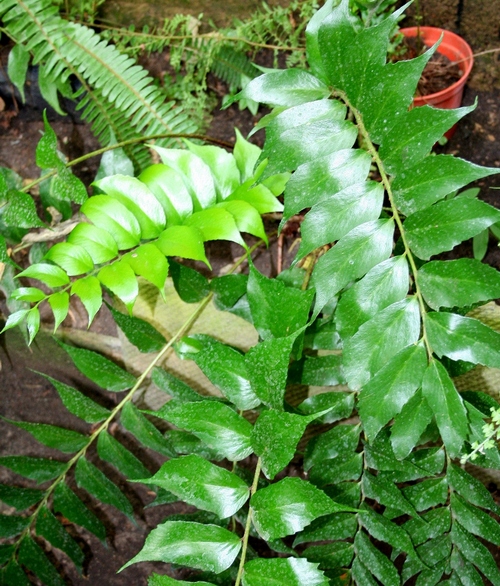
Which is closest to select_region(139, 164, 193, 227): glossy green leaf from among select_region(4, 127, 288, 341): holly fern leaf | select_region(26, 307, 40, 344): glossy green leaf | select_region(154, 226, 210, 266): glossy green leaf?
select_region(4, 127, 288, 341): holly fern leaf

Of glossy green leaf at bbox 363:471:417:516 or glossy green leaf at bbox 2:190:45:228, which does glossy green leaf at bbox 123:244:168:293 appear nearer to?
glossy green leaf at bbox 2:190:45:228

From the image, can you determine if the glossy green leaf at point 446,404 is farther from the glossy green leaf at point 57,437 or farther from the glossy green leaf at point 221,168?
the glossy green leaf at point 57,437

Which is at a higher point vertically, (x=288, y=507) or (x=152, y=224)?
(x=152, y=224)

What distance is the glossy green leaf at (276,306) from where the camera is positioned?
126cm

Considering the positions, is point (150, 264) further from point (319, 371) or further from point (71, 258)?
point (319, 371)

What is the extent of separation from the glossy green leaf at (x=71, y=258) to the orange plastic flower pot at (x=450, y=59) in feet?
4.27

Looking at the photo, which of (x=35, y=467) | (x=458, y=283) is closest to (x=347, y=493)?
(x=458, y=283)

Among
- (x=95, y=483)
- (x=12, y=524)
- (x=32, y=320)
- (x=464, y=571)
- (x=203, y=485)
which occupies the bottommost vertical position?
(x=464, y=571)

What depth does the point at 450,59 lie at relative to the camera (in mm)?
2342

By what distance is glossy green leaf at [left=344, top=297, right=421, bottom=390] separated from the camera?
3.71ft

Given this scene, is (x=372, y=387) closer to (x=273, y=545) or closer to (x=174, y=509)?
(x=273, y=545)

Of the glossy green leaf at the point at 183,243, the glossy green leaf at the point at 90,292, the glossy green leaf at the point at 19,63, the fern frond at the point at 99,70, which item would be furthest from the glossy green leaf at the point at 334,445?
the glossy green leaf at the point at 19,63

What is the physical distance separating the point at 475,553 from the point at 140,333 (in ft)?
3.36

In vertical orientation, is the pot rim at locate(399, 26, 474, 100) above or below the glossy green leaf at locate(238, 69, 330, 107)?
below
